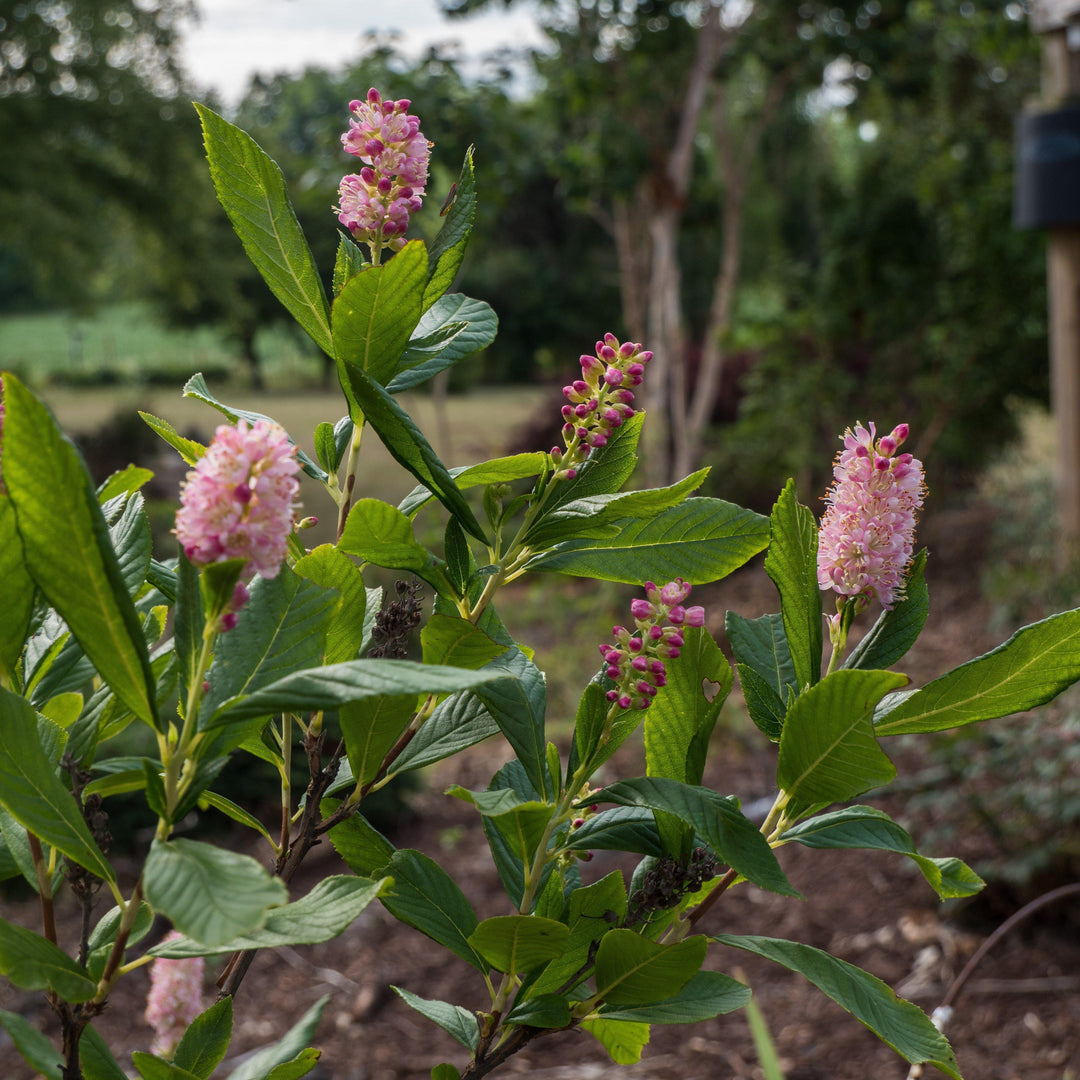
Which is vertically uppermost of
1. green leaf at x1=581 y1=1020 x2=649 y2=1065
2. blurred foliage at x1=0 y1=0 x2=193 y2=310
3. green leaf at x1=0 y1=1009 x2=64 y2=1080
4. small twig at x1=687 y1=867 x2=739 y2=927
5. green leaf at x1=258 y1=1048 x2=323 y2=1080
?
blurred foliage at x1=0 y1=0 x2=193 y2=310

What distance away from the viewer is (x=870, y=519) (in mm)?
610

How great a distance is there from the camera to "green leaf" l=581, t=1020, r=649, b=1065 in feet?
2.30

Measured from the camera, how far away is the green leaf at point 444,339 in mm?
645

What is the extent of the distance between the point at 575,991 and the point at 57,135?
11.8 m

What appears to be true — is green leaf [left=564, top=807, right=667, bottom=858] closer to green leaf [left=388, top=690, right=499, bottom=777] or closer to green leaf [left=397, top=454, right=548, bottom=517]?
green leaf [left=388, top=690, right=499, bottom=777]

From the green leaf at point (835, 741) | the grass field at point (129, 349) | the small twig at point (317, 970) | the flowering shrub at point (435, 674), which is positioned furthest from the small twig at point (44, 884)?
the grass field at point (129, 349)

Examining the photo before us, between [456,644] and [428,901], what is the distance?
0.21 meters

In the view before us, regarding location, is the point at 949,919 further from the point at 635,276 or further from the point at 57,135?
the point at 57,135

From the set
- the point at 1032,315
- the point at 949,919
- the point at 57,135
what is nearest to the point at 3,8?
the point at 57,135

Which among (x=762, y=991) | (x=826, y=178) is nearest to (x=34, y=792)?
(x=762, y=991)

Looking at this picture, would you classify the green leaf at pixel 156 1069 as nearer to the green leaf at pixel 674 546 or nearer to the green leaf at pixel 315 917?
the green leaf at pixel 315 917

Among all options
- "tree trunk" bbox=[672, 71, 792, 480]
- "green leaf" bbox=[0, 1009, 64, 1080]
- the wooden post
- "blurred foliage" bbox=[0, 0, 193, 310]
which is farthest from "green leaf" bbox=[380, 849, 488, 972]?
"blurred foliage" bbox=[0, 0, 193, 310]

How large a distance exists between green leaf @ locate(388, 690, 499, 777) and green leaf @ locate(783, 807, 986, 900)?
217mm

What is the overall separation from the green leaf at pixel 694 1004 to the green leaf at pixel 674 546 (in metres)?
0.25
